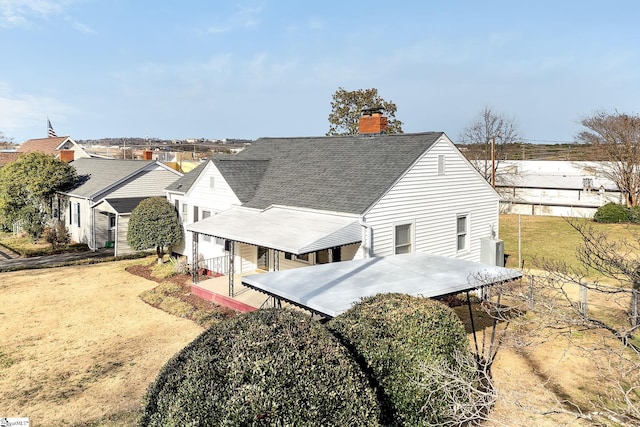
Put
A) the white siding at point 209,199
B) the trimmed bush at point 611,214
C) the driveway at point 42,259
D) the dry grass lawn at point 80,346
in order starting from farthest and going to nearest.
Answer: the trimmed bush at point 611,214 → the driveway at point 42,259 → the white siding at point 209,199 → the dry grass lawn at point 80,346

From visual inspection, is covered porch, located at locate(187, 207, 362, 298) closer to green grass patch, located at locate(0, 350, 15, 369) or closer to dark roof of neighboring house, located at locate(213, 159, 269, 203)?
dark roof of neighboring house, located at locate(213, 159, 269, 203)

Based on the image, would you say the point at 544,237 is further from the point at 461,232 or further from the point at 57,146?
the point at 57,146

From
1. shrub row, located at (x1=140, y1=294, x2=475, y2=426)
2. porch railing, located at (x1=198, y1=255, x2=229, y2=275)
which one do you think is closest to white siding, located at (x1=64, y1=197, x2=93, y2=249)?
porch railing, located at (x1=198, y1=255, x2=229, y2=275)

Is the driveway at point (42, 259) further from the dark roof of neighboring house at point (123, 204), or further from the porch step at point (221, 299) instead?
the porch step at point (221, 299)

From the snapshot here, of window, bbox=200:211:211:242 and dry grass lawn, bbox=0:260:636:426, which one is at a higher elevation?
window, bbox=200:211:211:242

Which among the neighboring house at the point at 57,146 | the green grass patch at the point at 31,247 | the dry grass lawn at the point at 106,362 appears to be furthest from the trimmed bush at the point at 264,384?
the neighboring house at the point at 57,146

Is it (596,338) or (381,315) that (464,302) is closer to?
(596,338)
